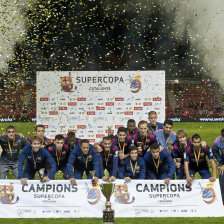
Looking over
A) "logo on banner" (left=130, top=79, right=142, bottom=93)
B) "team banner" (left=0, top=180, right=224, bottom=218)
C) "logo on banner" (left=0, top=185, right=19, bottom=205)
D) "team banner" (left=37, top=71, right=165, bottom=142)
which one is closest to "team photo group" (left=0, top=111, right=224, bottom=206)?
"team banner" (left=0, top=180, right=224, bottom=218)

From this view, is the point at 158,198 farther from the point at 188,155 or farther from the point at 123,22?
the point at 123,22

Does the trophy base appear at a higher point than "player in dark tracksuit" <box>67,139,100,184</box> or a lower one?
lower

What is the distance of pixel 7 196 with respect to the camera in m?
7.52

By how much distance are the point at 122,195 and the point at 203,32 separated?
28686 mm

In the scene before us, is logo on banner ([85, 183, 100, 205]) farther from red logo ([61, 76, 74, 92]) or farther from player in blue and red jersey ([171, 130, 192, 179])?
red logo ([61, 76, 74, 92])

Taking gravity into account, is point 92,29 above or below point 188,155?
above

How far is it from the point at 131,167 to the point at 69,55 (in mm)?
26130

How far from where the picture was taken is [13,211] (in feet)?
24.5

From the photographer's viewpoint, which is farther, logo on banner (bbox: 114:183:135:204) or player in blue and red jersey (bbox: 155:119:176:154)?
player in blue and red jersey (bbox: 155:119:176:154)

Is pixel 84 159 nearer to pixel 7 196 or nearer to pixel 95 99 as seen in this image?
pixel 7 196

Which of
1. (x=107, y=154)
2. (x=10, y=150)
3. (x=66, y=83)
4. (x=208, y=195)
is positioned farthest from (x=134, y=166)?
(x=66, y=83)

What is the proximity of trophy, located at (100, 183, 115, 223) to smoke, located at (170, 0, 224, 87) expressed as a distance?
13.7 meters

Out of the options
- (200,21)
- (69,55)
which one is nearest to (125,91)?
(200,21)

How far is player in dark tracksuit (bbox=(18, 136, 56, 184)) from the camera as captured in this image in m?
8.38
